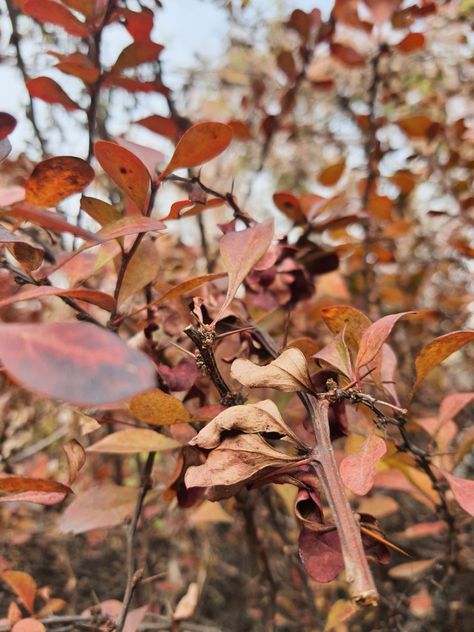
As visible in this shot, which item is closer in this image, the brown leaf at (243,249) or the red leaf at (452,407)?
the brown leaf at (243,249)

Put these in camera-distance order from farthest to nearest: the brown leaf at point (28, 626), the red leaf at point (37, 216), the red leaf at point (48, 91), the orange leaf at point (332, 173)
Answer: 1. the orange leaf at point (332, 173)
2. the red leaf at point (48, 91)
3. the brown leaf at point (28, 626)
4. the red leaf at point (37, 216)

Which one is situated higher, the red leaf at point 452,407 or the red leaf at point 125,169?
the red leaf at point 125,169

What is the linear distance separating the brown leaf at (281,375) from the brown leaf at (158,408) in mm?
90

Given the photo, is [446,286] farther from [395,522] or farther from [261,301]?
[261,301]

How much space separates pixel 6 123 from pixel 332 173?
0.61m

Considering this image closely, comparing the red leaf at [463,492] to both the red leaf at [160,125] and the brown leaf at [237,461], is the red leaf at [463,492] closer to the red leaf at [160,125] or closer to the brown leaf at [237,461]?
the brown leaf at [237,461]

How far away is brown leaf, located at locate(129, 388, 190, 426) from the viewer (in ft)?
1.78

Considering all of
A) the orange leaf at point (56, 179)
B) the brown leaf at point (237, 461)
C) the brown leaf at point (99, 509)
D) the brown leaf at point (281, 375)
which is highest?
the orange leaf at point (56, 179)

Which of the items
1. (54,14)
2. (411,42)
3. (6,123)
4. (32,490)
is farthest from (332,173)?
(32,490)

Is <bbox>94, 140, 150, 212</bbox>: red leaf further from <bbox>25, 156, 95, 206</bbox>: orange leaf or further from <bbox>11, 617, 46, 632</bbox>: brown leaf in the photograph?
<bbox>11, 617, 46, 632</bbox>: brown leaf

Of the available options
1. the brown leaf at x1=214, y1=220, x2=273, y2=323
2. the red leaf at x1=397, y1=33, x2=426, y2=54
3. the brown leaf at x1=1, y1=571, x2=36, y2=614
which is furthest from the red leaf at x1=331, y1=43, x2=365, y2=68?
the brown leaf at x1=1, y1=571, x2=36, y2=614

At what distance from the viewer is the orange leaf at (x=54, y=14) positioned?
27.1 inches

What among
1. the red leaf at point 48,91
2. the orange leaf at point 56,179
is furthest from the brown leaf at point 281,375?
the red leaf at point 48,91

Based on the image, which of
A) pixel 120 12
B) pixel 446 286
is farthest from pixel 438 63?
pixel 120 12
